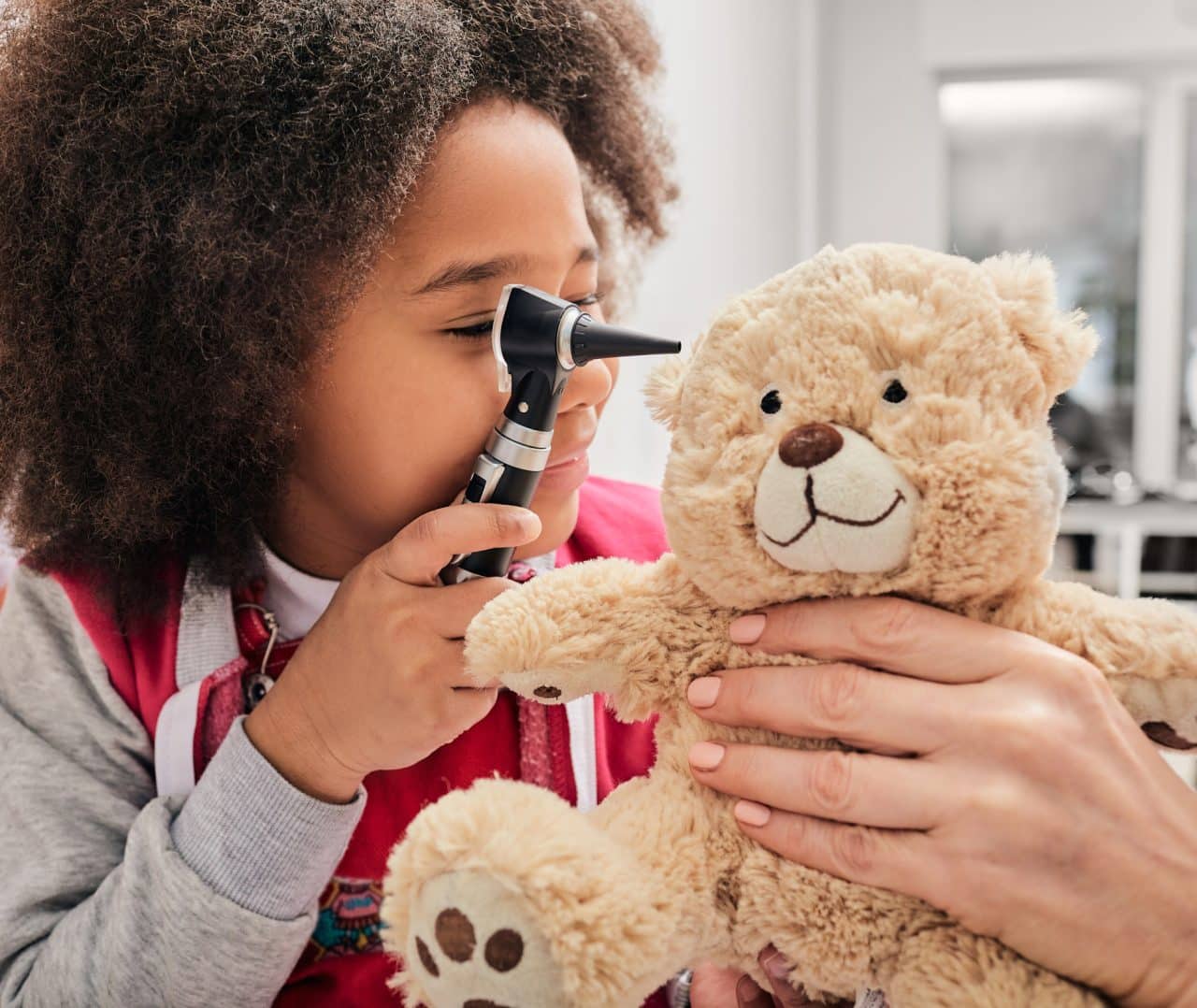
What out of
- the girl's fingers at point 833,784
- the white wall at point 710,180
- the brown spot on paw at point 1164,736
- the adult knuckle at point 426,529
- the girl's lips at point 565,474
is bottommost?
the girl's fingers at point 833,784

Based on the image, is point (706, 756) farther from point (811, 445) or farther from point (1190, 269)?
point (1190, 269)

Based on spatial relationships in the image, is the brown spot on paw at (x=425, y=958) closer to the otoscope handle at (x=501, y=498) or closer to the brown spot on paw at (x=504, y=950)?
the brown spot on paw at (x=504, y=950)

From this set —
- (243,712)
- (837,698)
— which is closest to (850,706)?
(837,698)

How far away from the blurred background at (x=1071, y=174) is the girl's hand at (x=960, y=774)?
2.32 m

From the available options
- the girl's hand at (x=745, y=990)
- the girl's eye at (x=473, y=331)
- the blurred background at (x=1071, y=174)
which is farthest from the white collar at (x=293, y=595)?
the blurred background at (x=1071, y=174)

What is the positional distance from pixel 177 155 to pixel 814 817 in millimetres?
488

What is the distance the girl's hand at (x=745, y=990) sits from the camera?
454 mm

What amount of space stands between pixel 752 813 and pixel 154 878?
Answer: 1.18 feet

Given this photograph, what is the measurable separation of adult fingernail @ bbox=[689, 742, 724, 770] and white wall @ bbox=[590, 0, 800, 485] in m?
0.56

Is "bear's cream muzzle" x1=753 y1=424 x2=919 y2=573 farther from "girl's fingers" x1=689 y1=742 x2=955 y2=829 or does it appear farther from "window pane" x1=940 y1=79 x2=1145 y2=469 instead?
"window pane" x1=940 y1=79 x2=1145 y2=469

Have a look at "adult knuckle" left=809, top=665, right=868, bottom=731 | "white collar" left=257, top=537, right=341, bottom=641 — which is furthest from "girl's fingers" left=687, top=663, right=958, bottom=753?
"white collar" left=257, top=537, right=341, bottom=641

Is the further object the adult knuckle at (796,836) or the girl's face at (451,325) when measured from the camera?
the girl's face at (451,325)

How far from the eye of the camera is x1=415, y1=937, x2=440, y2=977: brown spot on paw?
1.28ft

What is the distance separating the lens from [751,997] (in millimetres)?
571
